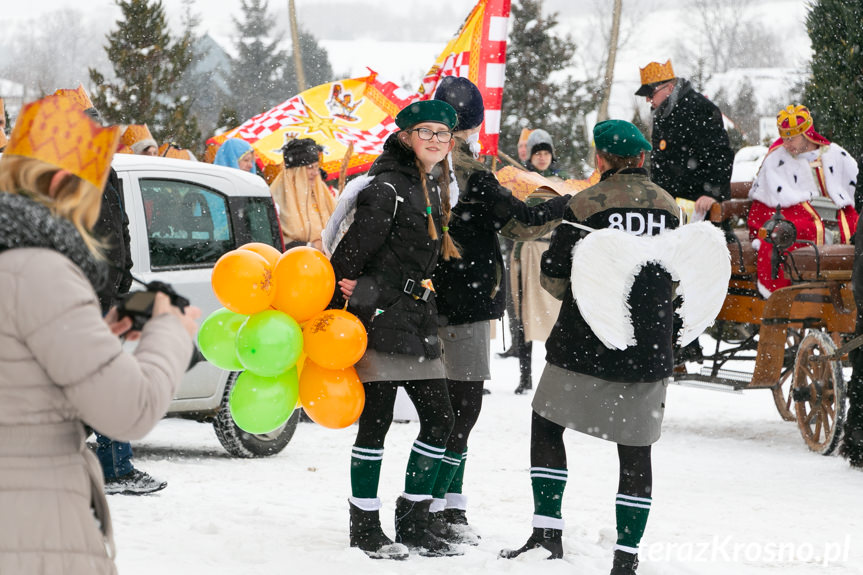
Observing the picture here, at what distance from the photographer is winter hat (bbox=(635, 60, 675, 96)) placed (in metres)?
8.73

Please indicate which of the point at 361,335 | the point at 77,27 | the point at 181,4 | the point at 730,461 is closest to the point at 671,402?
the point at 730,461

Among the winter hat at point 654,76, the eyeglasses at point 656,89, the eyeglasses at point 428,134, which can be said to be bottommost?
the eyeglasses at point 428,134

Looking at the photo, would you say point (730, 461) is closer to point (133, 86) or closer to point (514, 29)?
point (133, 86)

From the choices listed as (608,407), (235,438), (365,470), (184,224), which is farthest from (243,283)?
(235,438)

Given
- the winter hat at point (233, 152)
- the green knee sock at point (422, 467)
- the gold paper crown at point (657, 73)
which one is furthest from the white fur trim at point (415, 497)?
the winter hat at point (233, 152)

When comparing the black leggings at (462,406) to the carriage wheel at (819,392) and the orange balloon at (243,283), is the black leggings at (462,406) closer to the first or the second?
the orange balloon at (243,283)

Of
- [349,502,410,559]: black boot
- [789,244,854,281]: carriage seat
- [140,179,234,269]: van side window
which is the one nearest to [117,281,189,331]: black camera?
[349,502,410,559]: black boot

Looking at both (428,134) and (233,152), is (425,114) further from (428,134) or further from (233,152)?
(233,152)

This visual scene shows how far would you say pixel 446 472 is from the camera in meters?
5.32

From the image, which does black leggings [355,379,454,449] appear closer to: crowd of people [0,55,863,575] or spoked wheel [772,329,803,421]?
crowd of people [0,55,863,575]

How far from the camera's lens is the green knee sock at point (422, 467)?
4.92 metres

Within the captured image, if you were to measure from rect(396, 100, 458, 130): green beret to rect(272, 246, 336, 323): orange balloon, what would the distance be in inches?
27.7

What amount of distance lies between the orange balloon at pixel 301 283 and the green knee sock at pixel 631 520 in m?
1.41

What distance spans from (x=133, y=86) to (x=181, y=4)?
14133 millimetres
